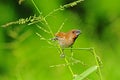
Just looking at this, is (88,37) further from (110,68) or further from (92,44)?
(110,68)

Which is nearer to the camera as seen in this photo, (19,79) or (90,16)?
(19,79)

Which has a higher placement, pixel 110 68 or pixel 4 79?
pixel 4 79

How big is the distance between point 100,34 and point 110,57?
291mm

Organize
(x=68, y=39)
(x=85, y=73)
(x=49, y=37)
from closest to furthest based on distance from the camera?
(x=85, y=73) → (x=68, y=39) → (x=49, y=37)

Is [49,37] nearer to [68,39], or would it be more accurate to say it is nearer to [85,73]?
[68,39]

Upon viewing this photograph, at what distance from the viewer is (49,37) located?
3.48 meters

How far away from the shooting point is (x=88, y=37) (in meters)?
3.69

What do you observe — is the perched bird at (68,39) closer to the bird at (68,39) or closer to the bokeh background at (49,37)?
the bird at (68,39)

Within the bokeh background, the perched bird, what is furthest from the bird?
the bokeh background

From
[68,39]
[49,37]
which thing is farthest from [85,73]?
[49,37]

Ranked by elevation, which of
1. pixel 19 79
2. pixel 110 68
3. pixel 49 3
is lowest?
pixel 110 68

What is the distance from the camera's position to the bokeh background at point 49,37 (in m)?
3.40

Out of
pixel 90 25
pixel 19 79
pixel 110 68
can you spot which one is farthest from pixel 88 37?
pixel 19 79

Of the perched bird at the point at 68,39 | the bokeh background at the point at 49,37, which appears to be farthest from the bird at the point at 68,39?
the bokeh background at the point at 49,37
